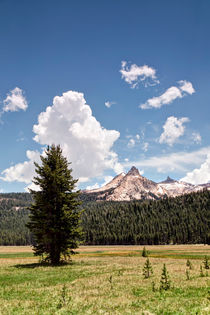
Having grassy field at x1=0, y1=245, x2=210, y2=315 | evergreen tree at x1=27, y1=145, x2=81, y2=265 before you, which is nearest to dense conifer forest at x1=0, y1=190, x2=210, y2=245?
evergreen tree at x1=27, y1=145, x2=81, y2=265

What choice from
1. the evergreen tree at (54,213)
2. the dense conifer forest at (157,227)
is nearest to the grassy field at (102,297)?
the evergreen tree at (54,213)

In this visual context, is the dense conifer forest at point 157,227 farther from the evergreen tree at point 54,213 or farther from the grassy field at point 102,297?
the grassy field at point 102,297

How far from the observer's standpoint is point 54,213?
31.8 meters

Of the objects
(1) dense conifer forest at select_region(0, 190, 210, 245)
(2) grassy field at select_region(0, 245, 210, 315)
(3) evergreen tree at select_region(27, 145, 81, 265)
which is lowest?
(1) dense conifer forest at select_region(0, 190, 210, 245)

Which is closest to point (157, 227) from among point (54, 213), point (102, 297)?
point (54, 213)

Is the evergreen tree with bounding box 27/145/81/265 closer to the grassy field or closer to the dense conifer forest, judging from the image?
the grassy field

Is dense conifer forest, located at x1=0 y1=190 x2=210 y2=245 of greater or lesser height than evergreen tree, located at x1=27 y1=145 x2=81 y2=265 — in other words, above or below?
below

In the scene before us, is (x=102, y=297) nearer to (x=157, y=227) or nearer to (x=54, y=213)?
(x=54, y=213)

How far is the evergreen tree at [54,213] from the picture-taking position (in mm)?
30656

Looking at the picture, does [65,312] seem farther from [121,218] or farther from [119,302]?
[121,218]

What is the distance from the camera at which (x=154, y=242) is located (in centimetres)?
14125

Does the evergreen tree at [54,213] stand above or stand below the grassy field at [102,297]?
above

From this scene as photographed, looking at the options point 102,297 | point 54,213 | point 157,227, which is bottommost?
point 157,227

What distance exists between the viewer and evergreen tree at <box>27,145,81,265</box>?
30.7 m
